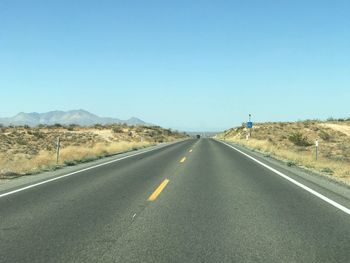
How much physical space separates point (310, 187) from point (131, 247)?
7.91 meters

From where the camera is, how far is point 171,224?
314 inches

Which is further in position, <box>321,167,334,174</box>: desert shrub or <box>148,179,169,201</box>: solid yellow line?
<box>321,167,334,174</box>: desert shrub

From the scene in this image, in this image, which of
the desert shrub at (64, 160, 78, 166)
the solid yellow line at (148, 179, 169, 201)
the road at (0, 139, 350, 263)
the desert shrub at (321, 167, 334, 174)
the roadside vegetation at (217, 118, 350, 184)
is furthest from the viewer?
the roadside vegetation at (217, 118, 350, 184)

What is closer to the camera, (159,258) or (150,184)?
(159,258)

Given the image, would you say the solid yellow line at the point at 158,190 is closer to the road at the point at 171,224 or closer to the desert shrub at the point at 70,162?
the road at the point at 171,224

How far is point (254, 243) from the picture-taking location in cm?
670

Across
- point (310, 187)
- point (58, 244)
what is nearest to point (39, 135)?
point (310, 187)

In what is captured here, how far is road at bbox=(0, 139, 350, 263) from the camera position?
616 cm

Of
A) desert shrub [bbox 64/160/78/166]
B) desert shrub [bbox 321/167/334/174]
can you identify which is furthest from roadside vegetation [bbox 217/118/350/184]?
desert shrub [bbox 64/160/78/166]

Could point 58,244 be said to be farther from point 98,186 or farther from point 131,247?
point 98,186

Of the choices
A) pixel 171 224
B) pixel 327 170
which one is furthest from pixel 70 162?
pixel 171 224

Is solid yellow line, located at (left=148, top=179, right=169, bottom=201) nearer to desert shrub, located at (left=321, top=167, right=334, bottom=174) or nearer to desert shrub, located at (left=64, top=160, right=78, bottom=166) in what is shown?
desert shrub, located at (left=321, top=167, right=334, bottom=174)

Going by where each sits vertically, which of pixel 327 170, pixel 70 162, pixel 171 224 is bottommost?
pixel 70 162

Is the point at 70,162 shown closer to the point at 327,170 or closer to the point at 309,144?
the point at 327,170
